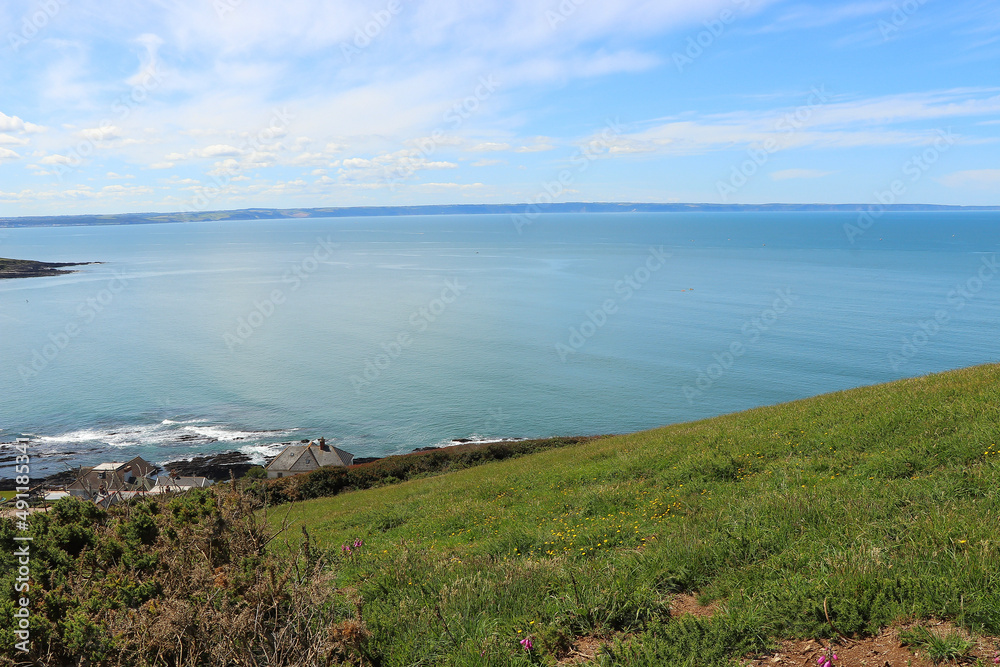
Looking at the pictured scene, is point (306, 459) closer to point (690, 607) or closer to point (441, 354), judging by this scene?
point (441, 354)

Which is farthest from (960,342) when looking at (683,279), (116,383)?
(116,383)

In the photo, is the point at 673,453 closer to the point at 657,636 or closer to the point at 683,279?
the point at 657,636

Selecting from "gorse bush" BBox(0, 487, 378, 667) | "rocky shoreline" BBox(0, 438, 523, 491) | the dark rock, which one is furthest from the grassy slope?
the dark rock

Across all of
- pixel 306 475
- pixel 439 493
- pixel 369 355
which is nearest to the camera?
pixel 439 493

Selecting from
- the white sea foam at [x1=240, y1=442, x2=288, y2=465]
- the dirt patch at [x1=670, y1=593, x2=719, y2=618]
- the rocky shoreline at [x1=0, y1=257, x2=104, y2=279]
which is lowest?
the white sea foam at [x1=240, y1=442, x2=288, y2=465]

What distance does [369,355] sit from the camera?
7512 centimetres

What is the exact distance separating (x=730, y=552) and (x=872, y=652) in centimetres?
237

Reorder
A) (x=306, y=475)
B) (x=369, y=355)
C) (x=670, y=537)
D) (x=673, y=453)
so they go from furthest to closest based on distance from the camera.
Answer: (x=369, y=355)
(x=306, y=475)
(x=673, y=453)
(x=670, y=537)

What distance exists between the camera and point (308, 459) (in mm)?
43406

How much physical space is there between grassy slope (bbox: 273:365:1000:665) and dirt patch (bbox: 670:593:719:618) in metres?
0.14

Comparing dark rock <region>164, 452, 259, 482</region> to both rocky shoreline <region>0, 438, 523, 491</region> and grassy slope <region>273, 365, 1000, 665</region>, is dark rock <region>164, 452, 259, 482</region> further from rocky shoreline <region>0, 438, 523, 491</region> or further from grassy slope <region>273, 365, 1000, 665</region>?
grassy slope <region>273, 365, 1000, 665</region>

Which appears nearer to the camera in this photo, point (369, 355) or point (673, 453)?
point (673, 453)

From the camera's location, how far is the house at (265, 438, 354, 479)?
1677 inches

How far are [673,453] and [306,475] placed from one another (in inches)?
1004
